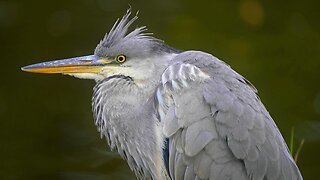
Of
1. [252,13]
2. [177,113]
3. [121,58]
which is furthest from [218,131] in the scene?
[252,13]

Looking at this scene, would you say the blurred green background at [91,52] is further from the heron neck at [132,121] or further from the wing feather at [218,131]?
the wing feather at [218,131]

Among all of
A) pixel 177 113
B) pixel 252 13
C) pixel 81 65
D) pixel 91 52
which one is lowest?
pixel 91 52

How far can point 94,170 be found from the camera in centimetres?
657

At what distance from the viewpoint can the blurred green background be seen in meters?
6.74

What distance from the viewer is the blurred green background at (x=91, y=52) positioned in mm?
6738

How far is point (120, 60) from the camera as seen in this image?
14.6 ft

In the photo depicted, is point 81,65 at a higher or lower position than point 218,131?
higher

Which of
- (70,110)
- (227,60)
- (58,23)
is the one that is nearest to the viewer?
(70,110)

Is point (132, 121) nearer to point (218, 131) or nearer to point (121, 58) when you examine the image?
point (121, 58)

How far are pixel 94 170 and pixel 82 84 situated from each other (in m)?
1.16

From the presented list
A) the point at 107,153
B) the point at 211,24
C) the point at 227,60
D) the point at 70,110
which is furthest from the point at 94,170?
the point at 211,24

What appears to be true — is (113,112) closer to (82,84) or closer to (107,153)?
(107,153)

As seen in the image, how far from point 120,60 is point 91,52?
3080mm

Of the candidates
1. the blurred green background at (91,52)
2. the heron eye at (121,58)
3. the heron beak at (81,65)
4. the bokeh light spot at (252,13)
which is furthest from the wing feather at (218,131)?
the bokeh light spot at (252,13)
